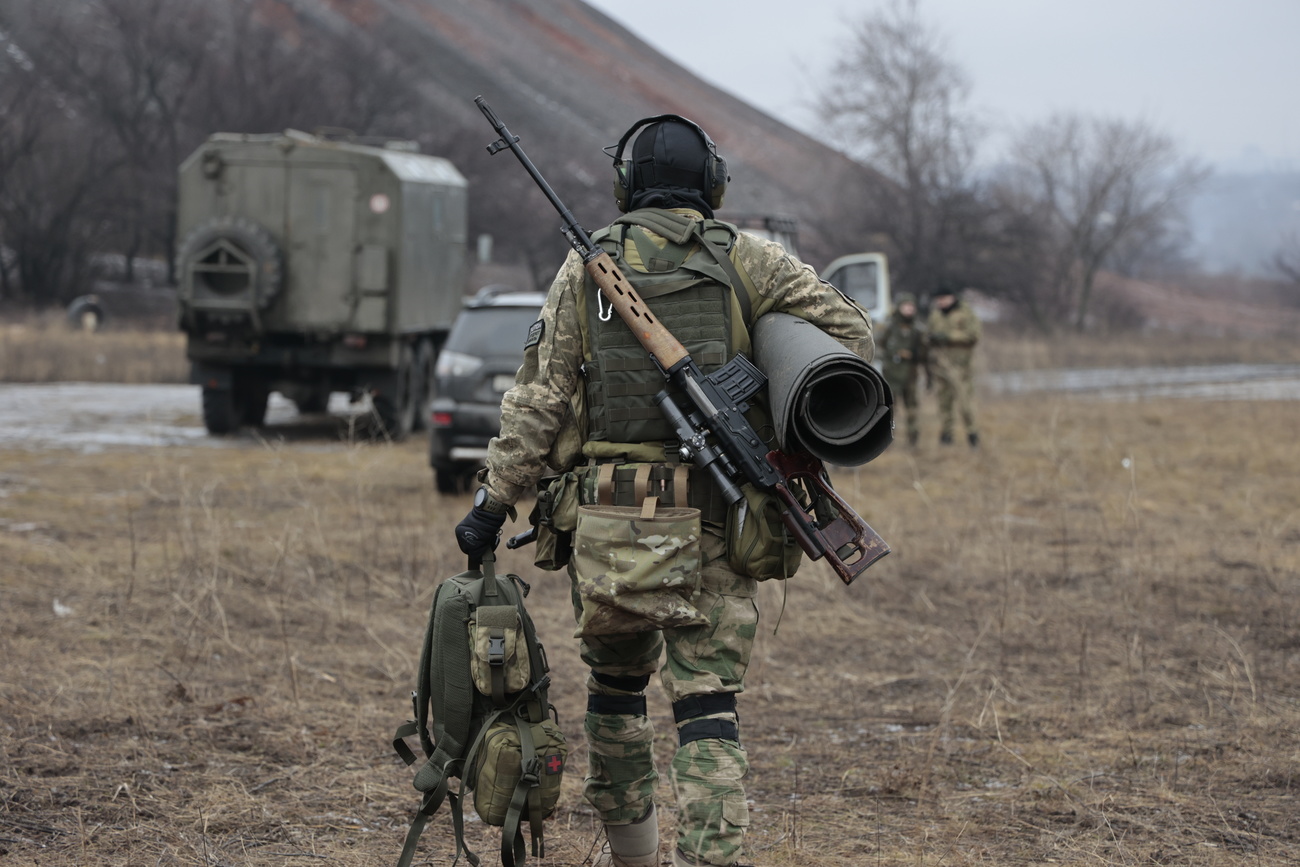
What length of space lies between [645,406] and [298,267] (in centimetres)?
1090

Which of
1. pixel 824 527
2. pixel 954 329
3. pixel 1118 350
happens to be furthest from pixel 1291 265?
pixel 824 527

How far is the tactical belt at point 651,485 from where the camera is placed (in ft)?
10.5

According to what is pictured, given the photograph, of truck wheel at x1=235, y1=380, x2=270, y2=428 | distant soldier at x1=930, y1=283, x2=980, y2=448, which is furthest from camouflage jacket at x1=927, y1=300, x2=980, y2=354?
truck wheel at x1=235, y1=380, x2=270, y2=428

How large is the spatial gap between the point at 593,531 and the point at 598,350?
1.49ft

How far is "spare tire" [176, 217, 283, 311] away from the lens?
1308cm

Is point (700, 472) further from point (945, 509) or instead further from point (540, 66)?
point (540, 66)

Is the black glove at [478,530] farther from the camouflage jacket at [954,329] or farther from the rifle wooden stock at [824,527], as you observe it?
the camouflage jacket at [954,329]

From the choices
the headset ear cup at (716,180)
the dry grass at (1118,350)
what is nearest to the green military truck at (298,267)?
the headset ear cup at (716,180)

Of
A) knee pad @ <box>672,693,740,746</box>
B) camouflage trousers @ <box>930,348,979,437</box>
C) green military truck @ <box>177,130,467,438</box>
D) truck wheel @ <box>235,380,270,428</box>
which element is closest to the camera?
knee pad @ <box>672,693,740,746</box>

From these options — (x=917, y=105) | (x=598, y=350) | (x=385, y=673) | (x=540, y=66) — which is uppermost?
(x=540, y=66)

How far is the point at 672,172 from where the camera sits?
338cm

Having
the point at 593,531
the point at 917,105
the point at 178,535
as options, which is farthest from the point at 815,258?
the point at 593,531

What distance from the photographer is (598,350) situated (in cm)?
330

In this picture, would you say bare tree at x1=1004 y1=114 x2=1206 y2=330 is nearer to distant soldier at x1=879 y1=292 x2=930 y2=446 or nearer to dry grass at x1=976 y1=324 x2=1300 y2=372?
dry grass at x1=976 y1=324 x2=1300 y2=372
